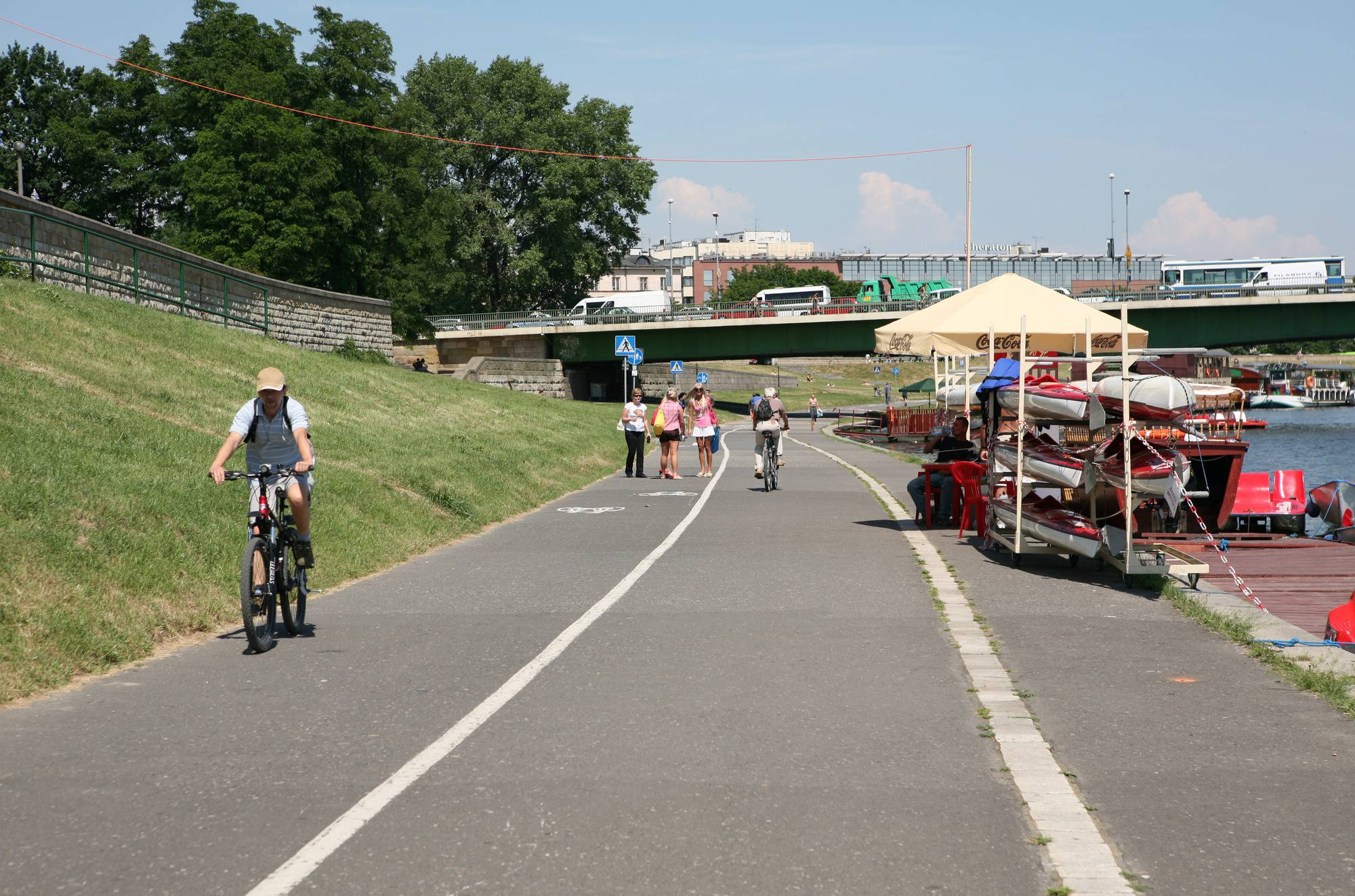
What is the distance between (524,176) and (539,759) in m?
84.4

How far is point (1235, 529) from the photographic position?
62.2 ft

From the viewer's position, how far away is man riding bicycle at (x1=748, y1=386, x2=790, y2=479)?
23.2m

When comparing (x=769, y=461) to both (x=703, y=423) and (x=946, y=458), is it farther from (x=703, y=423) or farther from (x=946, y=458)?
(x=946, y=458)

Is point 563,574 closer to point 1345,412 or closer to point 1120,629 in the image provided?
point 1120,629

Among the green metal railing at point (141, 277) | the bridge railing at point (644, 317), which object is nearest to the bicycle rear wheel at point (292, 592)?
the green metal railing at point (141, 277)

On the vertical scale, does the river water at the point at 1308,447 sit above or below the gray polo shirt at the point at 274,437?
below

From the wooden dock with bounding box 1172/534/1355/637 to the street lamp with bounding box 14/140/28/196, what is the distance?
6110 cm

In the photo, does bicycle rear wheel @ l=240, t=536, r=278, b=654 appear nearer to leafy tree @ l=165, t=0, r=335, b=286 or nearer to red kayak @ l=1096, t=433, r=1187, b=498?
red kayak @ l=1096, t=433, r=1187, b=498

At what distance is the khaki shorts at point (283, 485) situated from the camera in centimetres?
889

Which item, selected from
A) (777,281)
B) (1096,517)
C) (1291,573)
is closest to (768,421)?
(1096,517)

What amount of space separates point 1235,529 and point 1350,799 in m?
14.6

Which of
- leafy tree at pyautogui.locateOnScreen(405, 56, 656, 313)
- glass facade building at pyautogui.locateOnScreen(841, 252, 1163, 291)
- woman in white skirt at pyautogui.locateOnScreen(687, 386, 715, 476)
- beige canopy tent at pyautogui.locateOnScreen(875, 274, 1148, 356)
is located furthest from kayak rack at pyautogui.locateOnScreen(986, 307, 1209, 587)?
glass facade building at pyautogui.locateOnScreen(841, 252, 1163, 291)

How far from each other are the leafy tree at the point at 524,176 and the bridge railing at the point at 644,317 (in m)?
8.21

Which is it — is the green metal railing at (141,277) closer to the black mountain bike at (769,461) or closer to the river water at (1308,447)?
the black mountain bike at (769,461)
